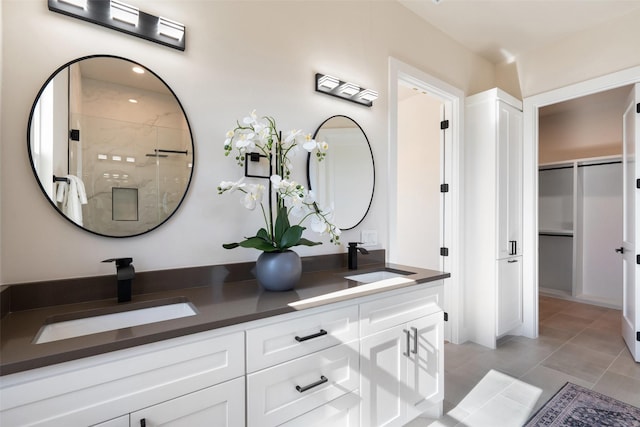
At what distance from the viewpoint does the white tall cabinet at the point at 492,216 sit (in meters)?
2.91

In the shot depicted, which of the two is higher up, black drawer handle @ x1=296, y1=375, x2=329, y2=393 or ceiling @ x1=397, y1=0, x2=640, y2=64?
ceiling @ x1=397, y1=0, x2=640, y2=64

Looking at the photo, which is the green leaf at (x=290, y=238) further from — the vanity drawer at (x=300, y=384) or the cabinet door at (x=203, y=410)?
the cabinet door at (x=203, y=410)

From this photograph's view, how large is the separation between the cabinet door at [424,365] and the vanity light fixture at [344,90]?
150 cm

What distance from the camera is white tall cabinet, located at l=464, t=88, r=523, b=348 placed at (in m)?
2.91

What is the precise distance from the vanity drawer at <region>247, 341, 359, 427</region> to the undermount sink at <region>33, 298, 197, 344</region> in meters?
0.38

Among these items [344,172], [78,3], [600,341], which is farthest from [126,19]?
[600,341]

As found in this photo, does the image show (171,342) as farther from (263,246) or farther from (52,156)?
(52,156)

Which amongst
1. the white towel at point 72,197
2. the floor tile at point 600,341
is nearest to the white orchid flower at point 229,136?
the white towel at point 72,197

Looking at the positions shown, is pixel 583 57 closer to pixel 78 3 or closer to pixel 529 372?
pixel 529 372

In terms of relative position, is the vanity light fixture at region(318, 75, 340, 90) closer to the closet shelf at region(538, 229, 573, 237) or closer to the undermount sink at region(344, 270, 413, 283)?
the undermount sink at region(344, 270, 413, 283)

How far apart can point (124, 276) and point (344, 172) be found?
1410 millimetres

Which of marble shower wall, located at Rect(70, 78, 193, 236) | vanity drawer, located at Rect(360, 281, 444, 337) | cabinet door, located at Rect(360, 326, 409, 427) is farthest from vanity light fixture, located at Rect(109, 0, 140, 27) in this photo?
cabinet door, located at Rect(360, 326, 409, 427)

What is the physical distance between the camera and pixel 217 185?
1.61m

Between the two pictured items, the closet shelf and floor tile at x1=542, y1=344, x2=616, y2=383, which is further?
the closet shelf
